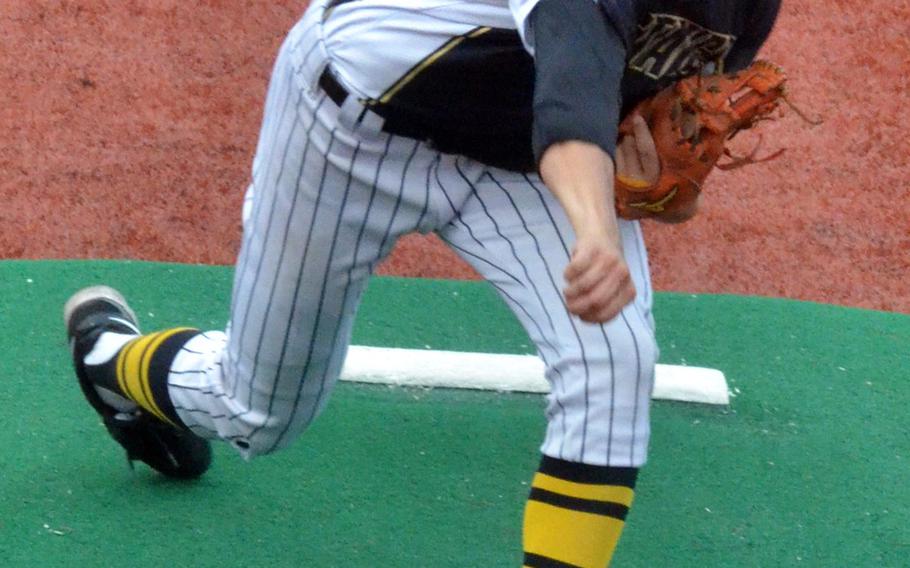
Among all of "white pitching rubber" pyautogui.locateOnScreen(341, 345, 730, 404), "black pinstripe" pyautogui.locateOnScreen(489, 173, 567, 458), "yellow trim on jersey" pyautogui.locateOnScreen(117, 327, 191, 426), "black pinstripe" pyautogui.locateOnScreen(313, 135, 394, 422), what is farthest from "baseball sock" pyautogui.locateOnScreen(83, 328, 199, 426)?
"black pinstripe" pyautogui.locateOnScreen(489, 173, 567, 458)

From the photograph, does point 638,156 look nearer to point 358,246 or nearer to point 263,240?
point 358,246

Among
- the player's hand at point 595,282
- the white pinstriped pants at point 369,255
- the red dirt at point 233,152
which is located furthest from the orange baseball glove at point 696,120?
the red dirt at point 233,152

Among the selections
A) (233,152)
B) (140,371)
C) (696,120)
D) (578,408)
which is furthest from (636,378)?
(233,152)

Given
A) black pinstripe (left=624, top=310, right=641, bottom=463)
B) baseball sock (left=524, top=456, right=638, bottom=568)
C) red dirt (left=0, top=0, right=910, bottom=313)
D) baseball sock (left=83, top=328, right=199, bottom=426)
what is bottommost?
red dirt (left=0, top=0, right=910, bottom=313)

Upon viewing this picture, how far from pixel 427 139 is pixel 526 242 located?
0.18m

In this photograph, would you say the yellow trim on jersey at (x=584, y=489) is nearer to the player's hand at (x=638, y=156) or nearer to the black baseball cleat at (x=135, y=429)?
the player's hand at (x=638, y=156)

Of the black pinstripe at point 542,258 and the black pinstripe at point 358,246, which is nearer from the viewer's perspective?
the black pinstripe at point 542,258

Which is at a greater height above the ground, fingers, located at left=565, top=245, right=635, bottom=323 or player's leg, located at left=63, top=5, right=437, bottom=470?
fingers, located at left=565, top=245, right=635, bottom=323

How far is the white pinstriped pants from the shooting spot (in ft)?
4.94

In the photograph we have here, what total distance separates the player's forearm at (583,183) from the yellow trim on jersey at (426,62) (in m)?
0.31

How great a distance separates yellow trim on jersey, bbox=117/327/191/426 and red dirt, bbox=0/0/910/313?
1.10 m

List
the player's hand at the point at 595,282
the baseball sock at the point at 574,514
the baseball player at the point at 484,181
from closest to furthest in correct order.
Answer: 1. the player's hand at the point at 595,282
2. the baseball player at the point at 484,181
3. the baseball sock at the point at 574,514

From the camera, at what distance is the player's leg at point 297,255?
163cm

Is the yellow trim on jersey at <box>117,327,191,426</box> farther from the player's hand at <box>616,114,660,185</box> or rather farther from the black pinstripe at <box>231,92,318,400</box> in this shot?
the player's hand at <box>616,114,660,185</box>
